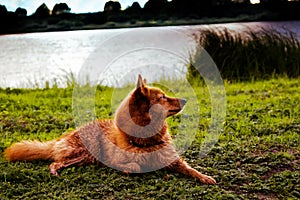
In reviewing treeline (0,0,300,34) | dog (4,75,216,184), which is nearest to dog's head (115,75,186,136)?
dog (4,75,216,184)

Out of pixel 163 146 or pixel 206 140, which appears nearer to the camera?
pixel 163 146

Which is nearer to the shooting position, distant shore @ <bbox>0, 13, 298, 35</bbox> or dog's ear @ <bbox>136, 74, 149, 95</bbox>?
dog's ear @ <bbox>136, 74, 149, 95</bbox>

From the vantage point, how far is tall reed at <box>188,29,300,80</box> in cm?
1249

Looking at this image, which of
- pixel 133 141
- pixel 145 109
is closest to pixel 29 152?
pixel 133 141

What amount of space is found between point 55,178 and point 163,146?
1.19 metres

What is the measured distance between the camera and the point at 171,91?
998cm

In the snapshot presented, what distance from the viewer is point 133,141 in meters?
4.73

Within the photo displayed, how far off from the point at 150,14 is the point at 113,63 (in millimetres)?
5086

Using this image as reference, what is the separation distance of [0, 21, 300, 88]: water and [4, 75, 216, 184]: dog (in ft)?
11.6

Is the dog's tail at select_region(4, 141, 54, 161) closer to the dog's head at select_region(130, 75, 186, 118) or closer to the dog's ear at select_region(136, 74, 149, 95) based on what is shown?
the dog's head at select_region(130, 75, 186, 118)

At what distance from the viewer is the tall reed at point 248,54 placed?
12492mm

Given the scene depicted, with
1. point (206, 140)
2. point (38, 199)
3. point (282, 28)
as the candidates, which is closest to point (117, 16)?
point (282, 28)

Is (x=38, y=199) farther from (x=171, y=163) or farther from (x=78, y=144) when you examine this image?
(x=171, y=163)

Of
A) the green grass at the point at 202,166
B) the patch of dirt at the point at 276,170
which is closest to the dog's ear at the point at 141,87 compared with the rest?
the green grass at the point at 202,166
